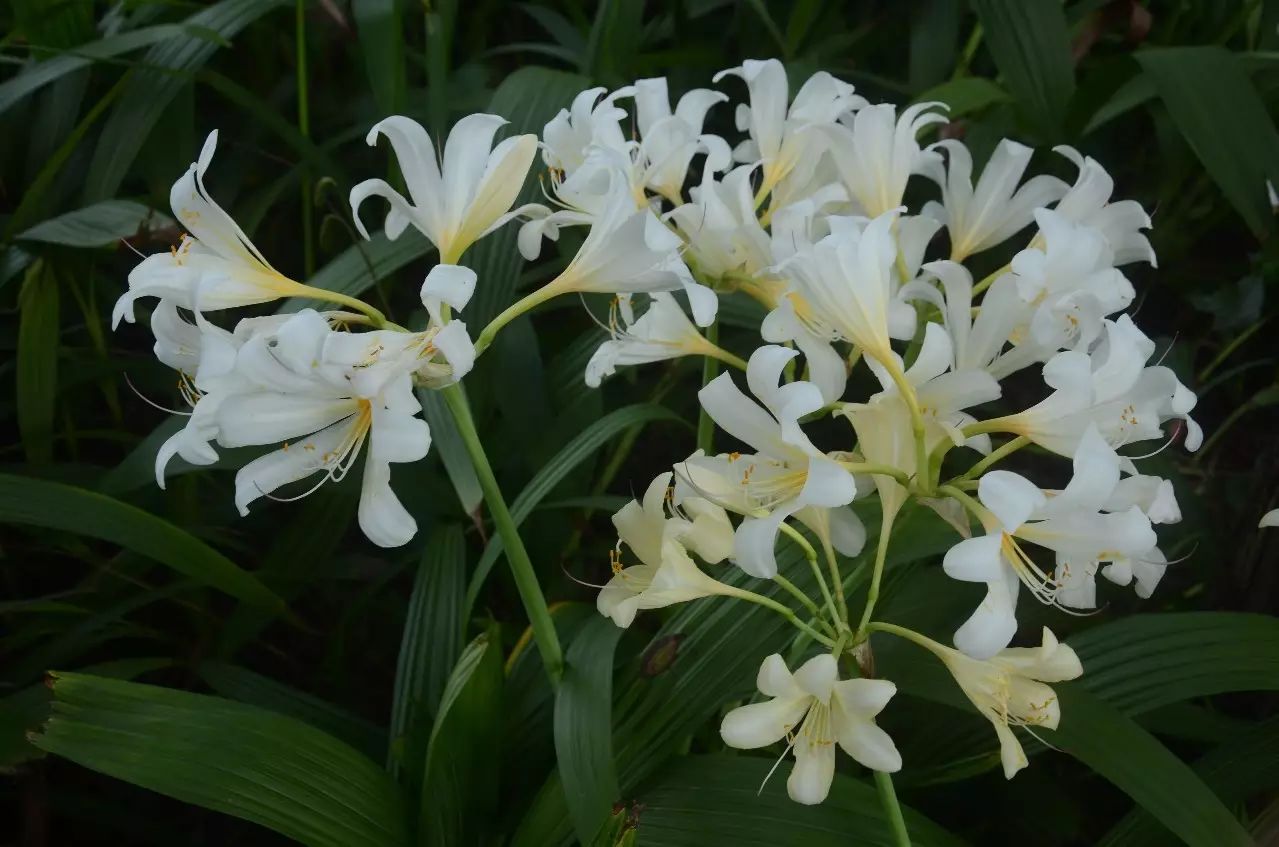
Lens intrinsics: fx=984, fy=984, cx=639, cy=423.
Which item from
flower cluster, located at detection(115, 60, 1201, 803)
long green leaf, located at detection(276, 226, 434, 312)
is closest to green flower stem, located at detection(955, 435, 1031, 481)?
flower cluster, located at detection(115, 60, 1201, 803)

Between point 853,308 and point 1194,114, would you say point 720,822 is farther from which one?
point 1194,114

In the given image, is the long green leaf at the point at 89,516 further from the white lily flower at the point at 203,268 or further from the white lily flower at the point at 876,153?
the white lily flower at the point at 876,153

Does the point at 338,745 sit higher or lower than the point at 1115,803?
higher

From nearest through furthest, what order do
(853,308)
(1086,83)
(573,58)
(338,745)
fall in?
(853,308)
(338,745)
(1086,83)
(573,58)

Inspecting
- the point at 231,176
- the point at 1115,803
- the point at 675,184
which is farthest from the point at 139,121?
the point at 1115,803

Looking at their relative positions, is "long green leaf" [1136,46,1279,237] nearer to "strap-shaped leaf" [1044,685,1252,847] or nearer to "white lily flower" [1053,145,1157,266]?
"white lily flower" [1053,145,1157,266]

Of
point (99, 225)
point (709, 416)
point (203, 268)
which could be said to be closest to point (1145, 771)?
point (709, 416)
